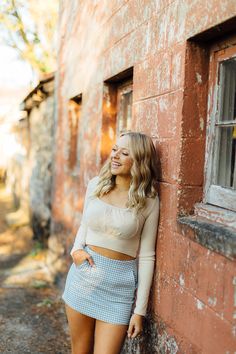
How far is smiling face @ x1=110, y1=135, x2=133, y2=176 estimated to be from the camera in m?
3.03

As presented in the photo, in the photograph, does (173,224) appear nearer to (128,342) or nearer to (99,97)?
(128,342)

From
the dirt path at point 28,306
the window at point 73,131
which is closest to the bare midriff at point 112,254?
the dirt path at point 28,306

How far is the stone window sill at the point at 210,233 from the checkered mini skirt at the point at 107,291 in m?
0.51

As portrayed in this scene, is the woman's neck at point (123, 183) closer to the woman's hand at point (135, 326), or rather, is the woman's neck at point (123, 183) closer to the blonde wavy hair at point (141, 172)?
the blonde wavy hair at point (141, 172)

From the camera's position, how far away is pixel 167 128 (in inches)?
119

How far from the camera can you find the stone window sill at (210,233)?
223 centimetres

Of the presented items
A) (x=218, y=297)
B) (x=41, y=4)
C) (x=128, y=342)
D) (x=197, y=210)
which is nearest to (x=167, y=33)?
(x=197, y=210)

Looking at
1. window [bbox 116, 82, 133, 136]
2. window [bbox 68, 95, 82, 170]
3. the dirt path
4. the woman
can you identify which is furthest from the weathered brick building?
window [bbox 68, 95, 82, 170]

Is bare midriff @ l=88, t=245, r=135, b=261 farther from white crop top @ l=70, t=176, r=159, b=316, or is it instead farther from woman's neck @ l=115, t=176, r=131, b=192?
woman's neck @ l=115, t=176, r=131, b=192

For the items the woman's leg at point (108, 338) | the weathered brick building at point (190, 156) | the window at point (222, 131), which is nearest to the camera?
the weathered brick building at point (190, 156)

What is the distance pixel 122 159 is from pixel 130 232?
494 millimetres

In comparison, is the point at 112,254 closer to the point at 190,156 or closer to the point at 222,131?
the point at 190,156

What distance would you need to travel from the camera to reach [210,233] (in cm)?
241

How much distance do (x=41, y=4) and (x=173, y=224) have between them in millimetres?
13978
